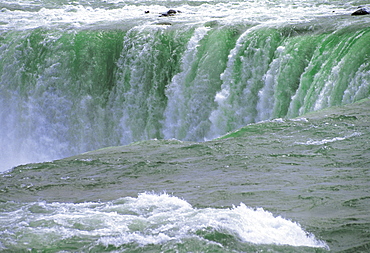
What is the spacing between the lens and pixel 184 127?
15367 millimetres

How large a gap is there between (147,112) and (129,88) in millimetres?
968

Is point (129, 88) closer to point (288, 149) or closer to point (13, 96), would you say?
point (13, 96)

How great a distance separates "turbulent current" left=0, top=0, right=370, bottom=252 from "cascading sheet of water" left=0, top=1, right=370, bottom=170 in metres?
0.04

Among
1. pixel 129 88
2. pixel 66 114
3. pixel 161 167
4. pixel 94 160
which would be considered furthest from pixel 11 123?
pixel 161 167

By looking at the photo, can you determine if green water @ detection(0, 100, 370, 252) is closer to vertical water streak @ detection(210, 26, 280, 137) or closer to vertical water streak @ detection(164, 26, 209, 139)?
vertical water streak @ detection(210, 26, 280, 137)

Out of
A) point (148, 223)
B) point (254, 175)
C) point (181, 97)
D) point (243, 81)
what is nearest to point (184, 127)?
point (181, 97)

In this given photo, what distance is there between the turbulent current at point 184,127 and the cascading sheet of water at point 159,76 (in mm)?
37

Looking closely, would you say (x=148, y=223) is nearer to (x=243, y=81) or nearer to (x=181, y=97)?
(x=243, y=81)

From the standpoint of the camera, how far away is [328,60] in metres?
12.8

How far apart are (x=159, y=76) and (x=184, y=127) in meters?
1.76

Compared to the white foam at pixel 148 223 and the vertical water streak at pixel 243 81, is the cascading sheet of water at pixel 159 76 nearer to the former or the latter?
the vertical water streak at pixel 243 81

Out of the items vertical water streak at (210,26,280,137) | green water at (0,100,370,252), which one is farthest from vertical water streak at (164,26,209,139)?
green water at (0,100,370,252)

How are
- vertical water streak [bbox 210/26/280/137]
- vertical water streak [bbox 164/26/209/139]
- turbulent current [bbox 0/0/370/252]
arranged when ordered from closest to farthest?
turbulent current [bbox 0/0/370/252] < vertical water streak [bbox 210/26/280/137] < vertical water streak [bbox 164/26/209/139]

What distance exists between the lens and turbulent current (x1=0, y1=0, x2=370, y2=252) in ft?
17.2
